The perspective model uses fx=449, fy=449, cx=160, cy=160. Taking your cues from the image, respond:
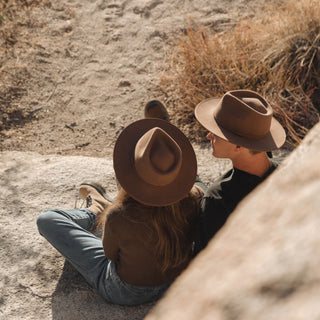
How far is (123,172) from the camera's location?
1.97 metres

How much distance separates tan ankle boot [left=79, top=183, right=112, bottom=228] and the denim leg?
10.9 inches

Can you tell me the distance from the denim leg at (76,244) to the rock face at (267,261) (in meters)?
1.74

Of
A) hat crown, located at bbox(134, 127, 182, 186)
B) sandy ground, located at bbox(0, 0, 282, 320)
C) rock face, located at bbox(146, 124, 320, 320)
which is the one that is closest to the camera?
rock face, located at bbox(146, 124, 320, 320)

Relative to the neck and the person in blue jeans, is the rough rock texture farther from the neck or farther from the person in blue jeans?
the neck

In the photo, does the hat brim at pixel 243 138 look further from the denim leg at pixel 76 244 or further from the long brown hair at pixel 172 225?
the denim leg at pixel 76 244

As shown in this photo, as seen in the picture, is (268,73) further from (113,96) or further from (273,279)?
(273,279)

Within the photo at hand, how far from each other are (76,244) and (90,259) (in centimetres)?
14

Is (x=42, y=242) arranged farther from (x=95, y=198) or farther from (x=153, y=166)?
(x=153, y=166)

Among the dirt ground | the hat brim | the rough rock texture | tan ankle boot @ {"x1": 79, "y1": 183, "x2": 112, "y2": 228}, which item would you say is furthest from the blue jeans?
the dirt ground

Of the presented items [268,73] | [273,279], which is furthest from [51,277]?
[268,73]

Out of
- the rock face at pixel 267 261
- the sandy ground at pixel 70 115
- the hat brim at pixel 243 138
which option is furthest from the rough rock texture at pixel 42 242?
the rock face at pixel 267 261

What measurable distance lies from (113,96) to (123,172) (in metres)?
2.93

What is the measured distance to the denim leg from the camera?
8.18ft

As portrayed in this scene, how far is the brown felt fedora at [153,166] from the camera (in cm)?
185
